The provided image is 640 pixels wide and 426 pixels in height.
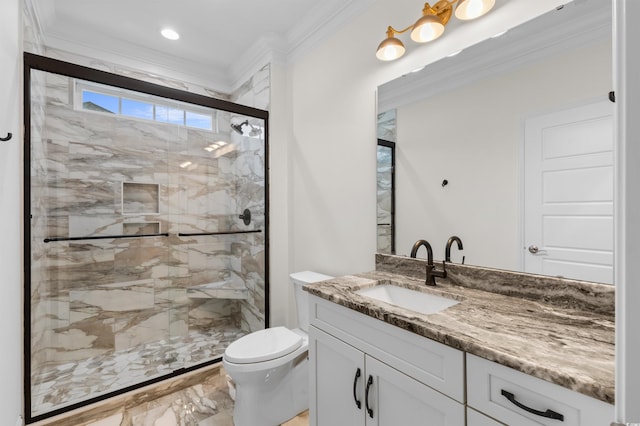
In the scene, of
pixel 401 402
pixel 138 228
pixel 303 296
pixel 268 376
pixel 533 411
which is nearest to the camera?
pixel 533 411

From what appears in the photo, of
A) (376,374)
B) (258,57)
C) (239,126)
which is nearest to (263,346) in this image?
(376,374)

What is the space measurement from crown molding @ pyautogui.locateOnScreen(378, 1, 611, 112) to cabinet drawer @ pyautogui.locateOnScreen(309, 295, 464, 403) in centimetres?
117

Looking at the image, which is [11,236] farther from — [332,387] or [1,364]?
[332,387]

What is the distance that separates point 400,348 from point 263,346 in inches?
40.0

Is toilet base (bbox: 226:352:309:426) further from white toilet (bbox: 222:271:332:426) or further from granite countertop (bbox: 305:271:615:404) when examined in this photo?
granite countertop (bbox: 305:271:615:404)

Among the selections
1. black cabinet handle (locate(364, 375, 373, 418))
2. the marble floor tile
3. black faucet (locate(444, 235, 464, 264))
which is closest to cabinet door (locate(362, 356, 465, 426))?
black cabinet handle (locate(364, 375, 373, 418))

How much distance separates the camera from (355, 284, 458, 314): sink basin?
1288mm

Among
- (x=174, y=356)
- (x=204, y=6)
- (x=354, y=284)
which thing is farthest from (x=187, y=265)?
(x=204, y=6)

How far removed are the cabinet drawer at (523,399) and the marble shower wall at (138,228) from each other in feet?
6.60

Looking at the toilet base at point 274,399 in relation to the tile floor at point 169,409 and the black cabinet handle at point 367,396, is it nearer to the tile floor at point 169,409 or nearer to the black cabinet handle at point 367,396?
the tile floor at point 169,409

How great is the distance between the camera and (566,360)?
70cm

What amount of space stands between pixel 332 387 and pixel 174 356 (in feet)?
5.43

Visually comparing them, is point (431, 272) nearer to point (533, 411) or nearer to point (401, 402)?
point (401, 402)

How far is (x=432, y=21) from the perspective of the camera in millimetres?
1375
